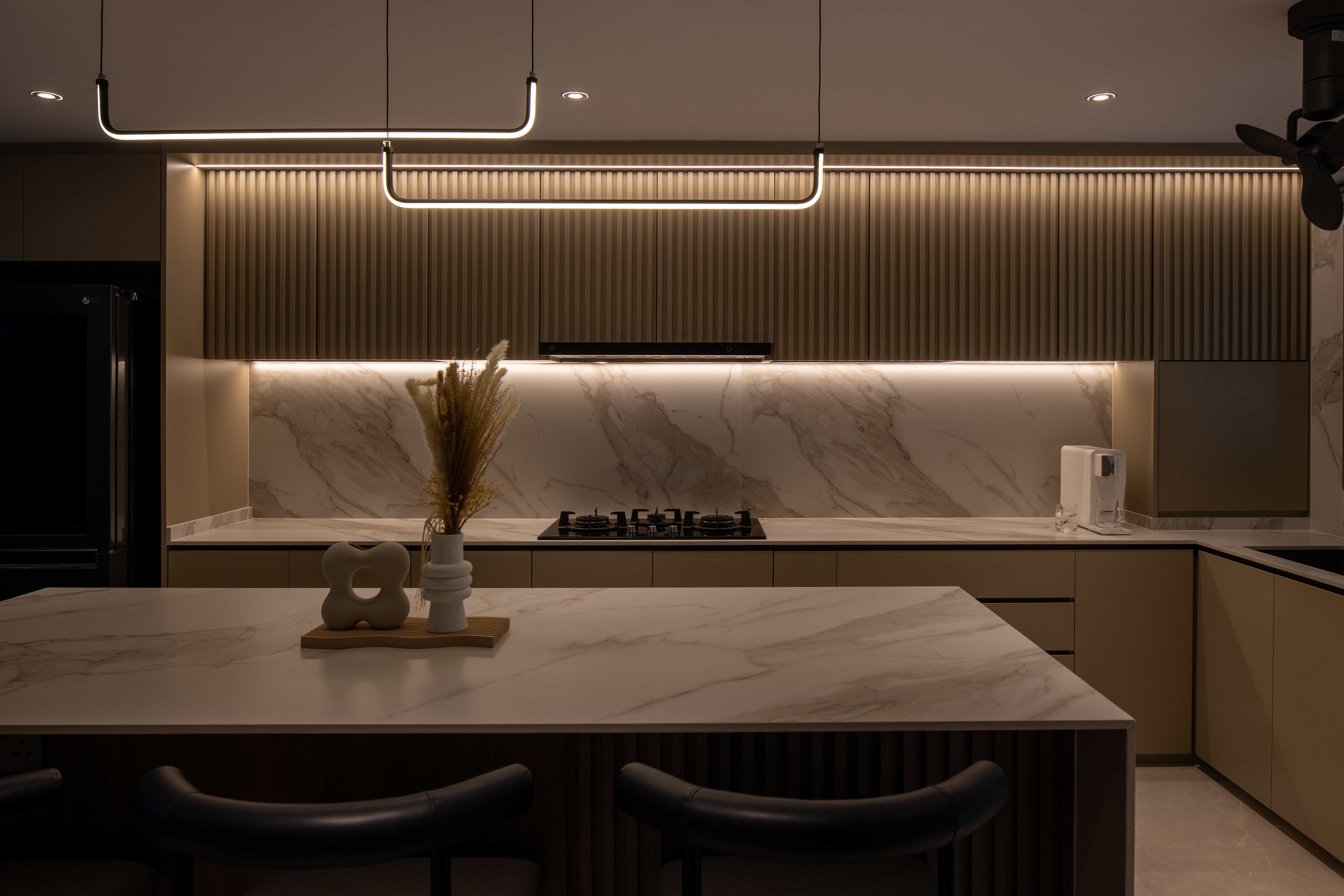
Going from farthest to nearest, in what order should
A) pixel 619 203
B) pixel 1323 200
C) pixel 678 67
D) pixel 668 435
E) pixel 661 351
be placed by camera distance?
1. pixel 668 435
2. pixel 661 351
3. pixel 678 67
4. pixel 619 203
5. pixel 1323 200

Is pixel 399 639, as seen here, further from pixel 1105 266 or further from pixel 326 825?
pixel 1105 266

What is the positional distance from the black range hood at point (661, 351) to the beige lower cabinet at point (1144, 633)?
153 centimetres

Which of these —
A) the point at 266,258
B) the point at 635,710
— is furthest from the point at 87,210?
the point at 635,710

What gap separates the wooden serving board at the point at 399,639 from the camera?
1.83 m

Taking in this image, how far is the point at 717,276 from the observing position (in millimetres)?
3893

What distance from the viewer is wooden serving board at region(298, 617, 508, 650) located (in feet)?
6.00

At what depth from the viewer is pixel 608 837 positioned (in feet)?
5.43

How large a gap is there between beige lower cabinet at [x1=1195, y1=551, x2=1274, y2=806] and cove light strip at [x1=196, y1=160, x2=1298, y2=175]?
1654 millimetres

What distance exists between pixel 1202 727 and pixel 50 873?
3.68 metres

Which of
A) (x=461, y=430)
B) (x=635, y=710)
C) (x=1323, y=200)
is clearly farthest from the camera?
(x=1323, y=200)

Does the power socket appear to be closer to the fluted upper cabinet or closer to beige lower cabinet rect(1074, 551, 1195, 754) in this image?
the fluted upper cabinet

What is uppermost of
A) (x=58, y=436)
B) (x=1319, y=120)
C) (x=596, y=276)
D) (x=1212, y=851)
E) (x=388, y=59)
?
(x=388, y=59)

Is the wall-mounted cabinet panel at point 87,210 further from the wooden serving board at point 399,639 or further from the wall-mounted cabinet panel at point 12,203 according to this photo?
the wooden serving board at point 399,639

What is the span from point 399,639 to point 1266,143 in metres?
2.40
